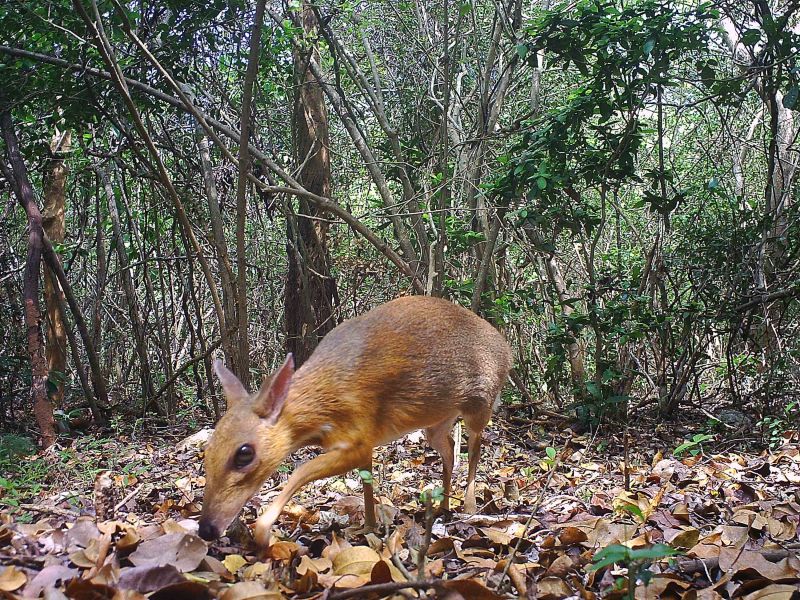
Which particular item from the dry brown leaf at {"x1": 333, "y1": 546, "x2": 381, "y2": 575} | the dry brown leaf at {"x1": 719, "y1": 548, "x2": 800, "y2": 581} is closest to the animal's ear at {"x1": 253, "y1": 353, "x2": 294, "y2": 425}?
the dry brown leaf at {"x1": 333, "y1": 546, "x2": 381, "y2": 575}

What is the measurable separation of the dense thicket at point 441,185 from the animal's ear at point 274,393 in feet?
6.23

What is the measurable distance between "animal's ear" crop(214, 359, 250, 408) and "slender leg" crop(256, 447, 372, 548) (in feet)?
1.46

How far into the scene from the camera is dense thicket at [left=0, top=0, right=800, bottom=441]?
21.0 feet

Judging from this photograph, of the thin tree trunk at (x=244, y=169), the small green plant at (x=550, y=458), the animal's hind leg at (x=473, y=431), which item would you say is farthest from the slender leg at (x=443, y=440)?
the thin tree trunk at (x=244, y=169)

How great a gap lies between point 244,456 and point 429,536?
1.12 m

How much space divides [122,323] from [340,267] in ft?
10.3

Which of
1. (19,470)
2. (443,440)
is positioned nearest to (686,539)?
(443,440)

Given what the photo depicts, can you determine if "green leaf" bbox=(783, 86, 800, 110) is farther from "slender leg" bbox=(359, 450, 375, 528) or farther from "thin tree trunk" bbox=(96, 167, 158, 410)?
"thin tree trunk" bbox=(96, 167, 158, 410)

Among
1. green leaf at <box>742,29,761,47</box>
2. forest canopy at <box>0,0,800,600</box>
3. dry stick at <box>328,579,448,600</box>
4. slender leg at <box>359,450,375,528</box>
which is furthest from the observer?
green leaf at <box>742,29,761,47</box>

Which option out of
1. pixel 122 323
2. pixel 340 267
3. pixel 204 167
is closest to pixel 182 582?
pixel 204 167

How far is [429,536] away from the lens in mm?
2562

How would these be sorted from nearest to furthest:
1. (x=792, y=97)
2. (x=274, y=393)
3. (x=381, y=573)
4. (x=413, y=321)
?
1. (x=381, y=573)
2. (x=274, y=393)
3. (x=413, y=321)
4. (x=792, y=97)

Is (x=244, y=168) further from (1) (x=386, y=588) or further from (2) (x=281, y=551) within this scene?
(1) (x=386, y=588)

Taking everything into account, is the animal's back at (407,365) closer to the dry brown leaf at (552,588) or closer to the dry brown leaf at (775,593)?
the dry brown leaf at (552,588)
